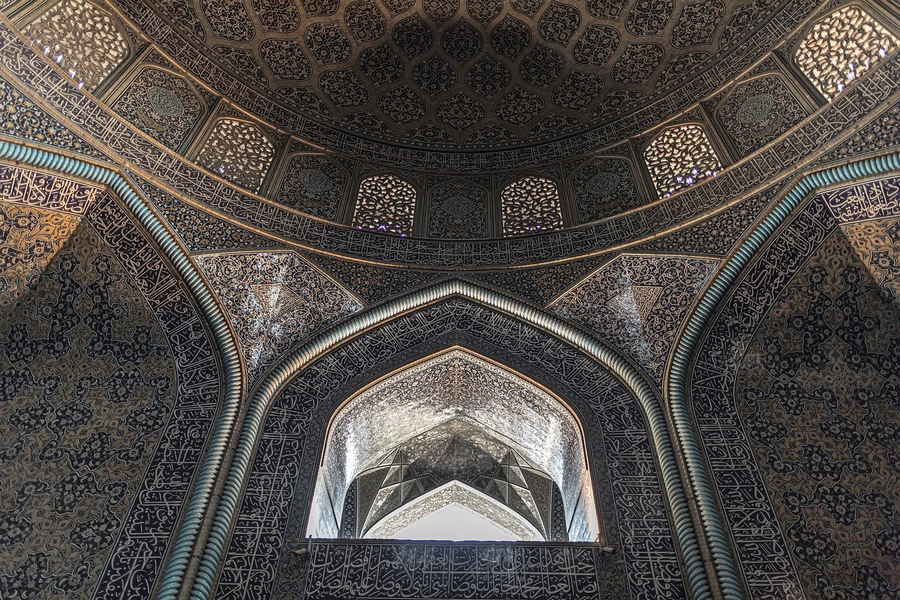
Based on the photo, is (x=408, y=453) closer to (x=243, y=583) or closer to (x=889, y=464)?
(x=243, y=583)

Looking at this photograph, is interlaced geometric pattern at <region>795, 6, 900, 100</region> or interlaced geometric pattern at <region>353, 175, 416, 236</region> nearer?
interlaced geometric pattern at <region>795, 6, 900, 100</region>

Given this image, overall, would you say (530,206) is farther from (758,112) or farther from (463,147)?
(758,112)

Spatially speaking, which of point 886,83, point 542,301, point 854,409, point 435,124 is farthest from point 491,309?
point 886,83

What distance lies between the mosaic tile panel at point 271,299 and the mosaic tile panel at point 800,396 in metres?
3.21

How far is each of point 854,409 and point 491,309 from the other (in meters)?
2.99

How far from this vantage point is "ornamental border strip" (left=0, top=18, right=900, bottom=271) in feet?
19.1

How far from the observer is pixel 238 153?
7.05m

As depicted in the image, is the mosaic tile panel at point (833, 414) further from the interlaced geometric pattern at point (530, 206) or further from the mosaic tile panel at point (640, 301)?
the interlaced geometric pattern at point (530, 206)

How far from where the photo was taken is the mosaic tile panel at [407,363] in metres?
4.70

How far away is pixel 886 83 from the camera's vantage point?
18.9 feet

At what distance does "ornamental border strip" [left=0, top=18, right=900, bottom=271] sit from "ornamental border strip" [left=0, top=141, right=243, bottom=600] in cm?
33

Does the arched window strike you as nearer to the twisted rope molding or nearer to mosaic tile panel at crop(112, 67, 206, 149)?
the twisted rope molding

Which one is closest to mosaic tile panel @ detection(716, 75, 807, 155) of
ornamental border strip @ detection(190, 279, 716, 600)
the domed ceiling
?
the domed ceiling

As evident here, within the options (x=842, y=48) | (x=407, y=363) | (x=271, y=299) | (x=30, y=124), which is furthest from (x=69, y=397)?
(x=842, y=48)
